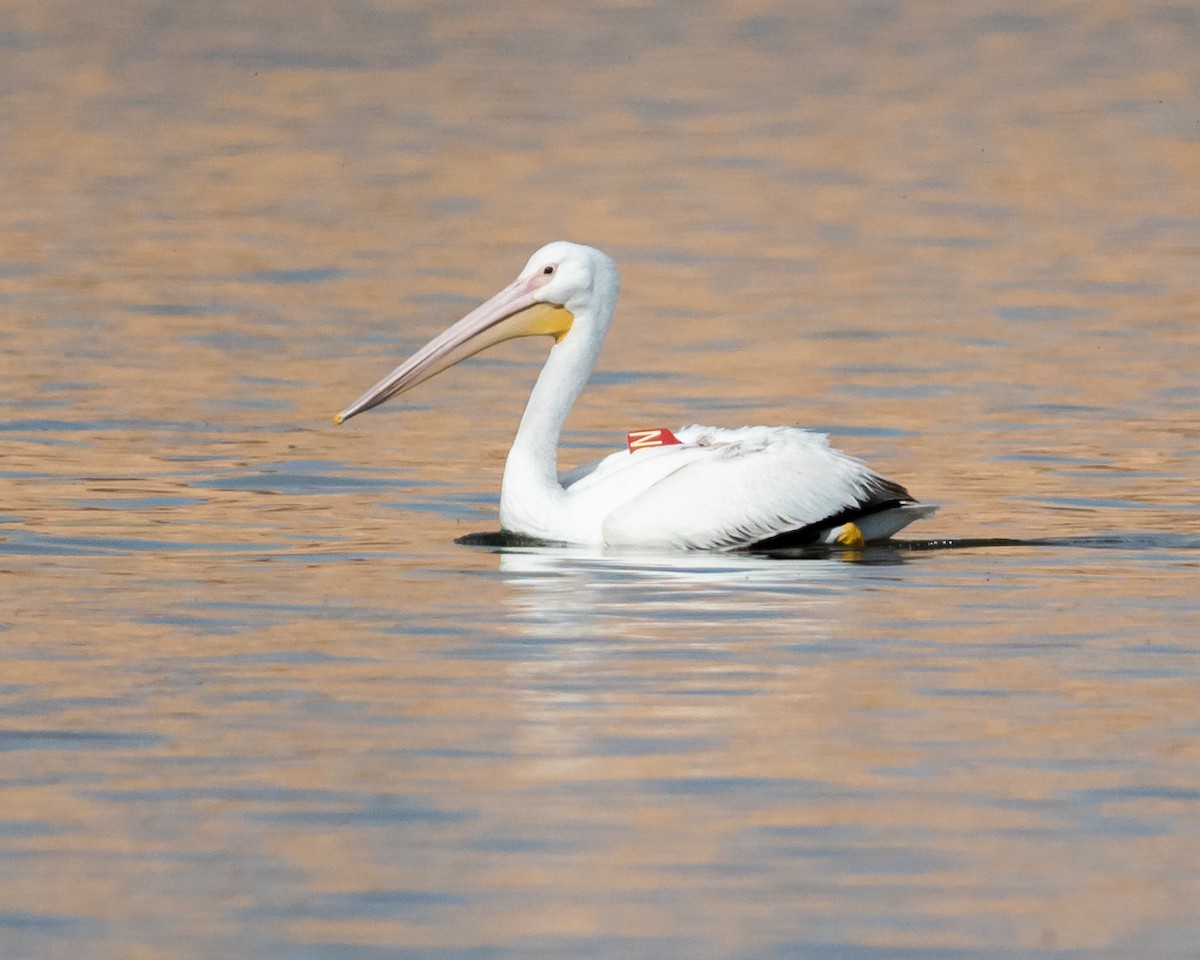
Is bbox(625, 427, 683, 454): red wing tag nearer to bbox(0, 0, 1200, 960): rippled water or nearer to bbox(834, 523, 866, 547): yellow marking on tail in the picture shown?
bbox(0, 0, 1200, 960): rippled water

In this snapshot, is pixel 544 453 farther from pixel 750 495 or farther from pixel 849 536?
pixel 849 536

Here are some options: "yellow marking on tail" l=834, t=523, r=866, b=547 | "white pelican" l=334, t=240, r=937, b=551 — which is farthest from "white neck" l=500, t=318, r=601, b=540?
"yellow marking on tail" l=834, t=523, r=866, b=547

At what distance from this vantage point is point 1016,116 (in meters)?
25.7

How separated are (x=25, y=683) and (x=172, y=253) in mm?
10175

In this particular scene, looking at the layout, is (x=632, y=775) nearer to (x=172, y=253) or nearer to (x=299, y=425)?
(x=299, y=425)

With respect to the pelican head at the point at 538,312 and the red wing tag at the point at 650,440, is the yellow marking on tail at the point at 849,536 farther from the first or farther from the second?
the pelican head at the point at 538,312

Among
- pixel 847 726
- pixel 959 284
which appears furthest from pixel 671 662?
pixel 959 284

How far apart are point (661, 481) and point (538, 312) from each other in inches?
36.2

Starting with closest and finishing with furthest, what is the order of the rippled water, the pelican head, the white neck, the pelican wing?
the rippled water, the pelican wing, the white neck, the pelican head

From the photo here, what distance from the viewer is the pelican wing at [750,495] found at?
876 cm

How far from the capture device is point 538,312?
9.48 metres

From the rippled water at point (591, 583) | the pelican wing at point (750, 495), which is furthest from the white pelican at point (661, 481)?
the rippled water at point (591, 583)

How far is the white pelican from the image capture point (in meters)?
8.80

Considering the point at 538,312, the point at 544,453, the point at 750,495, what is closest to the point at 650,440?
the point at 544,453
